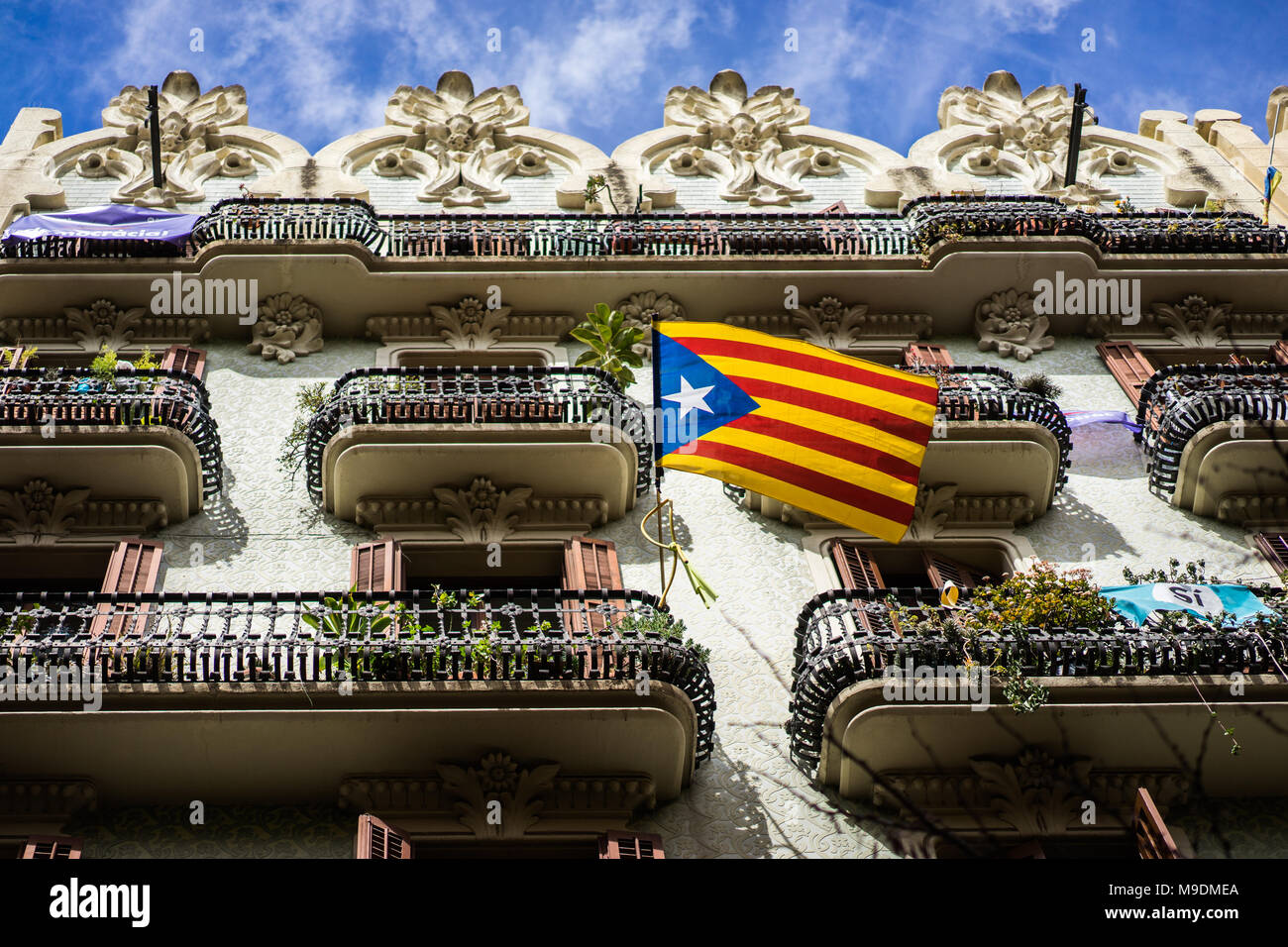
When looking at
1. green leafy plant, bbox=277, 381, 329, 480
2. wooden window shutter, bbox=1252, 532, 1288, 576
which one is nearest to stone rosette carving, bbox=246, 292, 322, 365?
green leafy plant, bbox=277, 381, 329, 480

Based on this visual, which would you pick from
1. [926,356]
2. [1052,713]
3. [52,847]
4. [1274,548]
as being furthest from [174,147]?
[1052,713]

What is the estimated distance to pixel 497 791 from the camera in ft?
48.6

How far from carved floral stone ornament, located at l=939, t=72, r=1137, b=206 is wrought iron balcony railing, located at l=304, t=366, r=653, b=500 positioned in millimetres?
10706

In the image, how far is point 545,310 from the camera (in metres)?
23.0

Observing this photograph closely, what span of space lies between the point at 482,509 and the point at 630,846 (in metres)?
5.13

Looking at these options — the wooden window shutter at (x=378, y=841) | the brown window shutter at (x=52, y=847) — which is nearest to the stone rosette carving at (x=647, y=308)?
the wooden window shutter at (x=378, y=841)

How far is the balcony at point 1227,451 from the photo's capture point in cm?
1919

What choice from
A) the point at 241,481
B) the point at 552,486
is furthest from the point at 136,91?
the point at 552,486

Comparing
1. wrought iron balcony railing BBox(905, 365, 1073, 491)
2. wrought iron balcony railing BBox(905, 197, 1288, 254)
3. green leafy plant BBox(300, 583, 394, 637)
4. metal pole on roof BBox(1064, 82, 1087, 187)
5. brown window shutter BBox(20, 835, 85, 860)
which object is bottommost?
brown window shutter BBox(20, 835, 85, 860)

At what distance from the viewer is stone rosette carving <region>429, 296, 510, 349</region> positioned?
22672mm

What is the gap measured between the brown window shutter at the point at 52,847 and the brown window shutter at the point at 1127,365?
1348cm

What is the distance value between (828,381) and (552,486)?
354 cm

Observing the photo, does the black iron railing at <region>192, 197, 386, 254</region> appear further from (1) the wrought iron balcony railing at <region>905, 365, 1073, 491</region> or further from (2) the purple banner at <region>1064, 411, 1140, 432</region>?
(2) the purple banner at <region>1064, 411, 1140, 432</region>
